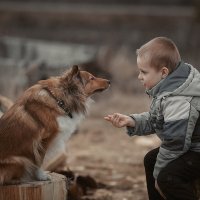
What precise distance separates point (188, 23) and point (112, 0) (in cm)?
345

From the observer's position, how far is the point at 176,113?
4719 millimetres

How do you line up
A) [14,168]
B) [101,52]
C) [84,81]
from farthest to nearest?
[101,52] < [84,81] < [14,168]

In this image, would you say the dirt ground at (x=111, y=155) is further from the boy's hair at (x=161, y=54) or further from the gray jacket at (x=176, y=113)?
the boy's hair at (x=161, y=54)

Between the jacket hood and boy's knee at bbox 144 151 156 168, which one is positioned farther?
boy's knee at bbox 144 151 156 168

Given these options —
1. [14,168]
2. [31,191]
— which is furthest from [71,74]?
[31,191]

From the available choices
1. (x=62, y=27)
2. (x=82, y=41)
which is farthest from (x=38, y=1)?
(x=82, y=41)

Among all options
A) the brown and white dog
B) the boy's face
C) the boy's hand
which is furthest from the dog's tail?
the boy's face

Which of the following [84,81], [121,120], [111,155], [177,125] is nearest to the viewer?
[177,125]

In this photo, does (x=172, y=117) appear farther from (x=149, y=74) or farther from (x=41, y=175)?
(x=41, y=175)

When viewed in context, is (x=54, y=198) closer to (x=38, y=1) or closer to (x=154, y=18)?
(x=154, y=18)

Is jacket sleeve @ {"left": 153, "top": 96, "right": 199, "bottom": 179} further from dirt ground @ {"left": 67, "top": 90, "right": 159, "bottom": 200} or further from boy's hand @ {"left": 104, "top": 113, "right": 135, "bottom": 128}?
dirt ground @ {"left": 67, "top": 90, "right": 159, "bottom": 200}

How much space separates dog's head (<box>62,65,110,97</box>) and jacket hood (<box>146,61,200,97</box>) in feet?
2.97

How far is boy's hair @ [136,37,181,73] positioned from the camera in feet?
16.1

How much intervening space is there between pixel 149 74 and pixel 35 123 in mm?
1031
